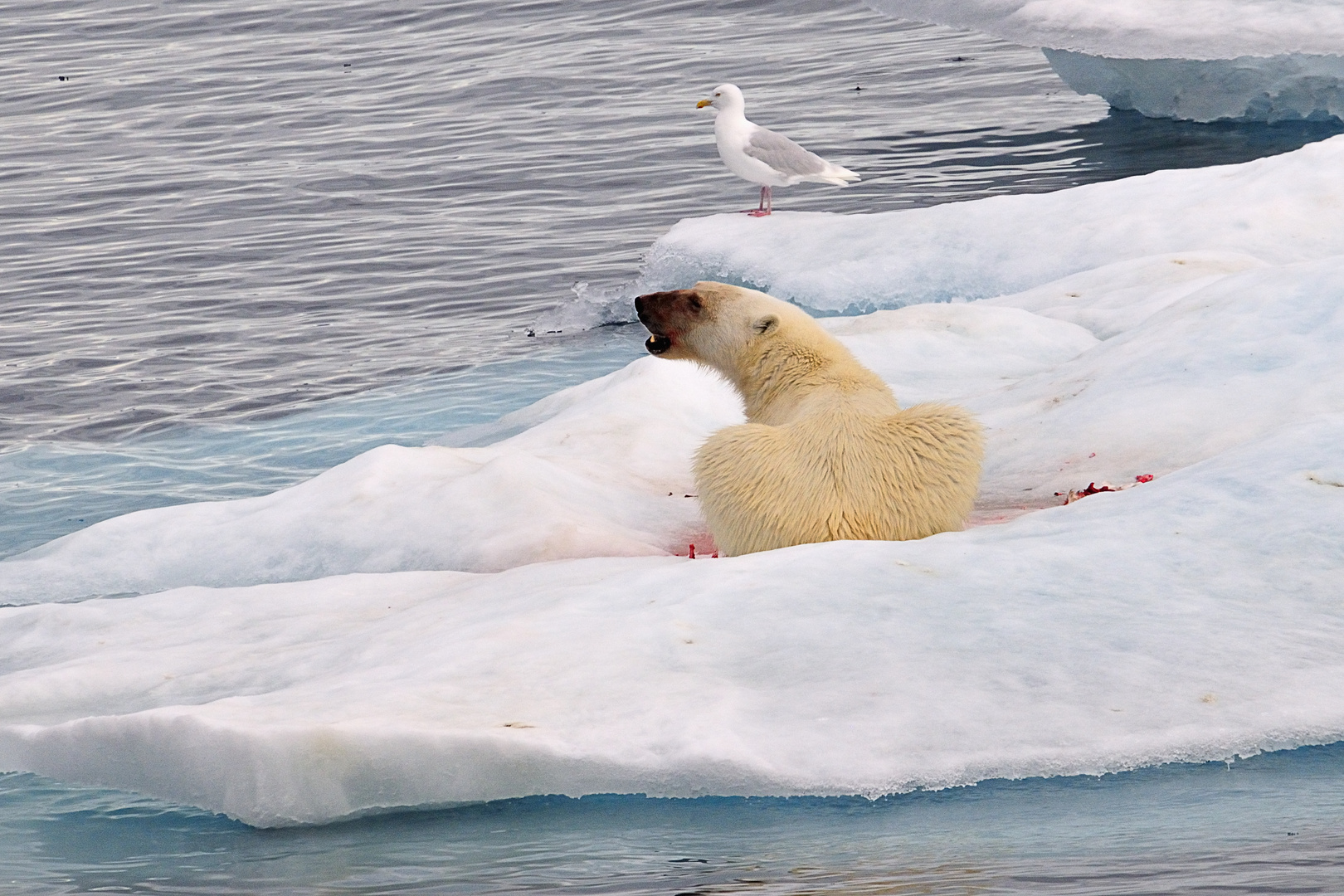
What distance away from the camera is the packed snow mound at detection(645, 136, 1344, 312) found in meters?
9.12

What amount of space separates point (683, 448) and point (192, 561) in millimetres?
2091

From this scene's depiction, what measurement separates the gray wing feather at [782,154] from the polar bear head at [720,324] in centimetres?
667

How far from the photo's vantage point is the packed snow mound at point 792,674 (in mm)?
3434

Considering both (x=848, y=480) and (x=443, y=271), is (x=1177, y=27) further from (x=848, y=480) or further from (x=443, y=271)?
(x=848, y=480)

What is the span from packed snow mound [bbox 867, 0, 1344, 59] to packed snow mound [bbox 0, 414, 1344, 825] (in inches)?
359

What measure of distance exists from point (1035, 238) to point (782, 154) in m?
Answer: 3.34

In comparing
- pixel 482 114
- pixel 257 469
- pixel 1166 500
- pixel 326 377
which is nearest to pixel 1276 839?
pixel 1166 500

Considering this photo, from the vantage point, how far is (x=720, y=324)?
19.8 feet

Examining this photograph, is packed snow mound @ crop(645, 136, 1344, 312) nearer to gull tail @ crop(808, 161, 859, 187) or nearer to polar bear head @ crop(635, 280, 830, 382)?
gull tail @ crop(808, 161, 859, 187)

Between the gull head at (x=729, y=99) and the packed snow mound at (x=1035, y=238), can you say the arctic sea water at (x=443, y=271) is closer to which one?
the packed snow mound at (x=1035, y=238)

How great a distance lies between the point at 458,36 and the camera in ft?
77.9

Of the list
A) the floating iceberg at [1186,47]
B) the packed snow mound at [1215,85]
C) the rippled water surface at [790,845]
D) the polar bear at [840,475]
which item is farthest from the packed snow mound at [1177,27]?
the rippled water surface at [790,845]

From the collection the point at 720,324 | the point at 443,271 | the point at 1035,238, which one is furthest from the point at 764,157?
the point at 720,324

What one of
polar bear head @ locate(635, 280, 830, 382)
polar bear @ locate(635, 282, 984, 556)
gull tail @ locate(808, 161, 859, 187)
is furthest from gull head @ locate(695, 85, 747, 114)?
polar bear @ locate(635, 282, 984, 556)
